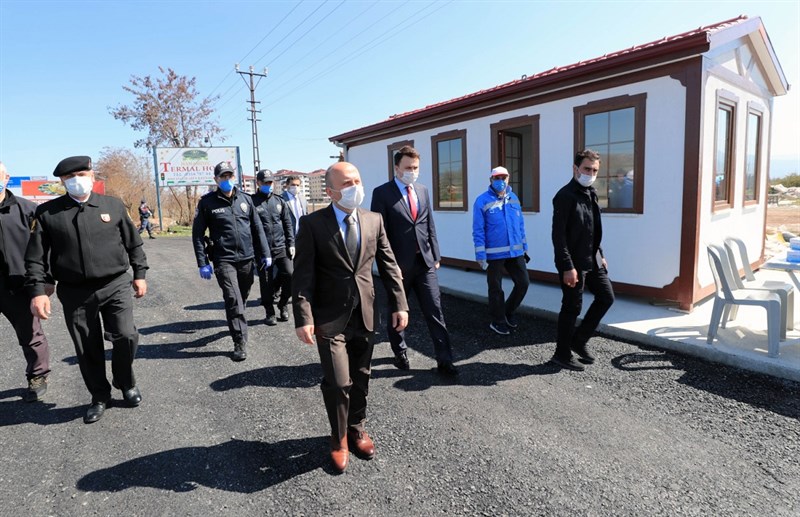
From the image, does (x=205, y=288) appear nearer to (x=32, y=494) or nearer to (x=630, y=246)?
(x=32, y=494)

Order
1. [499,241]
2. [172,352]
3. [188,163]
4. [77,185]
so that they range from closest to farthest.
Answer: [77,185] < [172,352] < [499,241] < [188,163]

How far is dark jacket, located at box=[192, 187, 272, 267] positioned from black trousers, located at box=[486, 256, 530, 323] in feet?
9.21

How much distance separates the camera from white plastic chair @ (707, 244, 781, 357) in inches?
170

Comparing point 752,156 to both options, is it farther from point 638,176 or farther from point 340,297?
point 340,297

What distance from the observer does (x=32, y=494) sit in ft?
8.89

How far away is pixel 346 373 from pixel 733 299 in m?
3.97

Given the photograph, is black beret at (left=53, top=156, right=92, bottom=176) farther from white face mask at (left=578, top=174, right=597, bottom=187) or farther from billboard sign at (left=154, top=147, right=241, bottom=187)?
billboard sign at (left=154, top=147, right=241, bottom=187)

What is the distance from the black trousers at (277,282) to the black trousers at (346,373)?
326cm

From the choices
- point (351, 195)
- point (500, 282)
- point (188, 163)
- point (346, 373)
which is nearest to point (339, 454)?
point (346, 373)

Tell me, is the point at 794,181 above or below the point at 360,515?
above

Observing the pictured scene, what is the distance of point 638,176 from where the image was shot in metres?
6.42

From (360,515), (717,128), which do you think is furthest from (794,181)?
(360,515)

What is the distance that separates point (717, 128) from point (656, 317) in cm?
276

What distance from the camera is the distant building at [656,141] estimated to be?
5961mm
